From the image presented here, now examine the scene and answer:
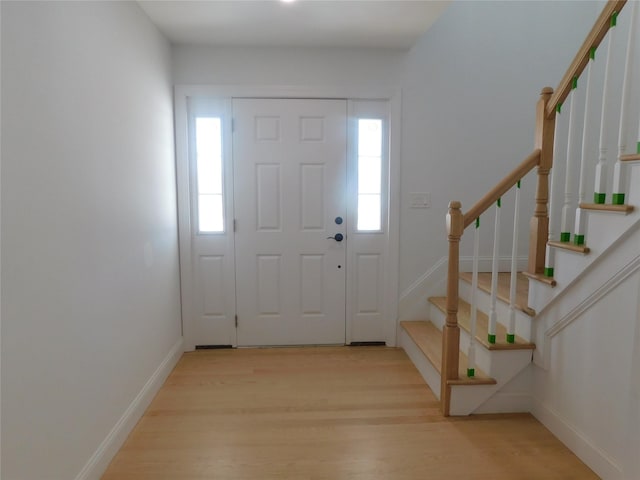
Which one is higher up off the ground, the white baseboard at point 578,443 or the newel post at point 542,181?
the newel post at point 542,181

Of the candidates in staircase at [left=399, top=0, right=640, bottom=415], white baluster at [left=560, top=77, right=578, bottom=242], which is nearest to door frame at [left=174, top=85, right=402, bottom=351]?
staircase at [left=399, top=0, right=640, bottom=415]

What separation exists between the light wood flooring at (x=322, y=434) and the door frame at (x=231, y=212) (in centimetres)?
61

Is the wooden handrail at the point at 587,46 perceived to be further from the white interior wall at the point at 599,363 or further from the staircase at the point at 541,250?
the white interior wall at the point at 599,363

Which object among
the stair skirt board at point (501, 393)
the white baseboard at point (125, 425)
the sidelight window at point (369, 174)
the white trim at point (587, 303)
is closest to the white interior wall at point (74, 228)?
the white baseboard at point (125, 425)

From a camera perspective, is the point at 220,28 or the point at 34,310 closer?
the point at 34,310

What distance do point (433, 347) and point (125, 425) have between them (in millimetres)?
2068

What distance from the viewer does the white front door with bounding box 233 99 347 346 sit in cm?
346

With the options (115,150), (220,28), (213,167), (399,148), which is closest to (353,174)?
(399,148)

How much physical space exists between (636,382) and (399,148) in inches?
91.2

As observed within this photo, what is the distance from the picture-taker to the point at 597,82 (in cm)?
357

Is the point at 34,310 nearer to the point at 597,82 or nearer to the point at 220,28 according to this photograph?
the point at 220,28

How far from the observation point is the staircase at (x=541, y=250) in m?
1.92

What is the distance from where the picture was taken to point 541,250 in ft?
8.02

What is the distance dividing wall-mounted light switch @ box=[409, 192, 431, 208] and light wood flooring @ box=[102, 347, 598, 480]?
53.8 inches
